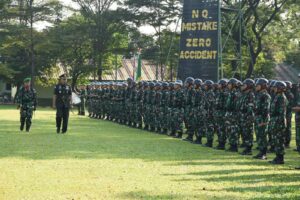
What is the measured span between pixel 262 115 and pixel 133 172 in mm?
4003

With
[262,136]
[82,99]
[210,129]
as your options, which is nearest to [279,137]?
[262,136]

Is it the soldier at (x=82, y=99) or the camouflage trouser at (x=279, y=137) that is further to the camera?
the soldier at (x=82, y=99)

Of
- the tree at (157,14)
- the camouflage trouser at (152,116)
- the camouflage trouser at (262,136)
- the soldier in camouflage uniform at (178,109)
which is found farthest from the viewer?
the tree at (157,14)

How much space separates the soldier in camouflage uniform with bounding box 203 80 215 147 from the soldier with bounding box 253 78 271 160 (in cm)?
233

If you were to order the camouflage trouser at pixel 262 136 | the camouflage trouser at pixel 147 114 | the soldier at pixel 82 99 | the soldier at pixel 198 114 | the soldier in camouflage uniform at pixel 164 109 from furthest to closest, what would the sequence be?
the soldier at pixel 82 99 → the camouflage trouser at pixel 147 114 → the soldier in camouflage uniform at pixel 164 109 → the soldier at pixel 198 114 → the camouflage trouser at pixel 262 136

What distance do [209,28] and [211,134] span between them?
24.9 ft

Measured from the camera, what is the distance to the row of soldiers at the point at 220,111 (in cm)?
1217

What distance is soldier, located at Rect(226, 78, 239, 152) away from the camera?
45.9 ft

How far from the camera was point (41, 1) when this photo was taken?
158 feet

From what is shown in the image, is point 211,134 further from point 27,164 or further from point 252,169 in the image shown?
point 27,164

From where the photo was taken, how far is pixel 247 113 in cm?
1348

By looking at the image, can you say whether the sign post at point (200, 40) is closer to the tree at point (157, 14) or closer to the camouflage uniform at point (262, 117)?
the camouflage uniform at point (262, 117)

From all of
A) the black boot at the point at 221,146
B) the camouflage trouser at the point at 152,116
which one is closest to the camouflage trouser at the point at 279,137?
the black boot at the point at 221,146

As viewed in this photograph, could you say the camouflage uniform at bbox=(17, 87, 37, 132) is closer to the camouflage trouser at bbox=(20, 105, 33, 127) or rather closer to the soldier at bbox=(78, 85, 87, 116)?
the camouflage trouser at bbox=(20, 105, 33, 127)
